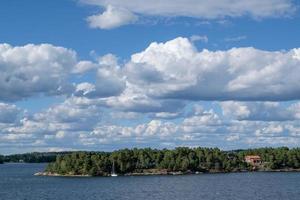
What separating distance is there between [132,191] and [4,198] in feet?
89.8

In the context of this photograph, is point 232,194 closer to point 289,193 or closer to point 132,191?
point 289,193

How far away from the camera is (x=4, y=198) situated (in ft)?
378

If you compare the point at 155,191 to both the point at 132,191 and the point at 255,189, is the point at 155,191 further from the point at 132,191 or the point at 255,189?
the point at 255,189

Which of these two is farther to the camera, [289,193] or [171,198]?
[289,193]

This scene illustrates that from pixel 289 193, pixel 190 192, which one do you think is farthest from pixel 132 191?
pixel 289 193

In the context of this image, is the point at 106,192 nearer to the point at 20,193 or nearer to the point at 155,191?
the point at 155,191

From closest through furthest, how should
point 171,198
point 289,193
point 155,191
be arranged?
point 171,198
point 289,193
point 155,191

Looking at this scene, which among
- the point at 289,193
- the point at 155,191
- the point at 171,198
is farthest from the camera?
the point at 155,191

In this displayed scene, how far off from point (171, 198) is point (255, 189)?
1068 inches

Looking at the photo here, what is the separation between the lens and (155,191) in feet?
418

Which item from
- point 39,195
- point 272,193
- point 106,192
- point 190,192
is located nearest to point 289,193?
point 272,193

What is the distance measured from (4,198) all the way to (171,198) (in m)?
31.6

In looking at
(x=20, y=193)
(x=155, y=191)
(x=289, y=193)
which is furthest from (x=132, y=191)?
(x=289, y=193)

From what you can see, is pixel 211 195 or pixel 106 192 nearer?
pixel 211 195
